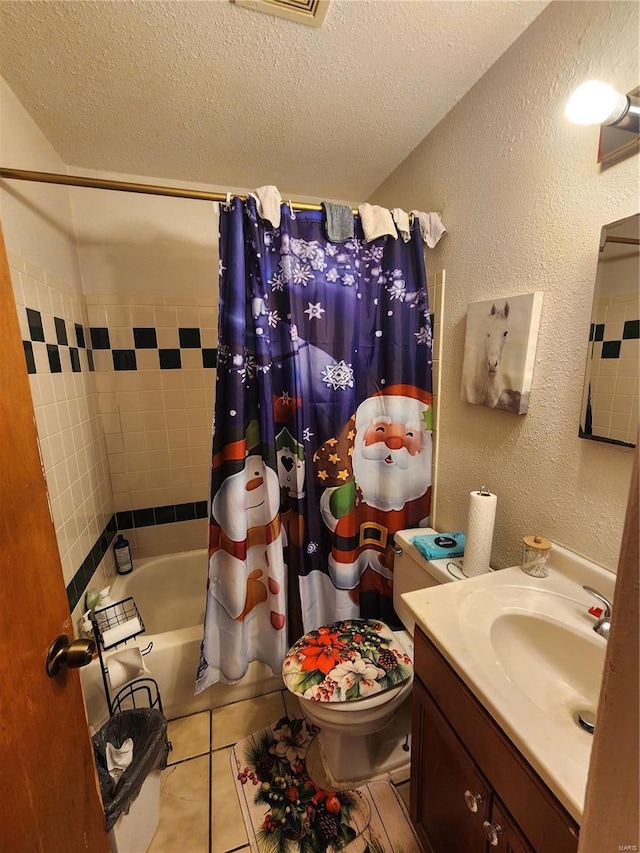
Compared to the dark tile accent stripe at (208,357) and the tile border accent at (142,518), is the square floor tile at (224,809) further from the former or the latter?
the dark tile accent stripe at (208,357)

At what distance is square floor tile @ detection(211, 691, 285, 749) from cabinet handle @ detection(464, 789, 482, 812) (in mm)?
1012

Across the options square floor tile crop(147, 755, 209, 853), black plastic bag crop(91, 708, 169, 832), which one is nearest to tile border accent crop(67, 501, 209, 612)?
black plastic bag crop(91, 708, 169, 832)

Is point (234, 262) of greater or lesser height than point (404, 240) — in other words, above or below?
below

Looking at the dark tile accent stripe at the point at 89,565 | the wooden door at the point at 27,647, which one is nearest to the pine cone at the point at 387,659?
the wooden door at the point at 27,647

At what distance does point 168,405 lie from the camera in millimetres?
2020

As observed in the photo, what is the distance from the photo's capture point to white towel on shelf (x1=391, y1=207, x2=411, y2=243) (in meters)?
1.39

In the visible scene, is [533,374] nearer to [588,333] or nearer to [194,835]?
[588,333]

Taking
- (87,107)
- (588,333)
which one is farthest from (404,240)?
(87,107)

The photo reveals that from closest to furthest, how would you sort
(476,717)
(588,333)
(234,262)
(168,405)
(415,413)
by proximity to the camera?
1. (476,717)
2. (588,333)
3. (234,262)
4. (415,413)
5. (168,405)

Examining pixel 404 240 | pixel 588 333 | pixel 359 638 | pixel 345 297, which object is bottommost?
pixel 359 638

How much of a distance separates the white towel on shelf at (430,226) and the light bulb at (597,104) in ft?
2.10

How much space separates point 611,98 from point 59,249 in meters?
1.91

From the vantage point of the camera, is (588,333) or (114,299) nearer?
(588,333)

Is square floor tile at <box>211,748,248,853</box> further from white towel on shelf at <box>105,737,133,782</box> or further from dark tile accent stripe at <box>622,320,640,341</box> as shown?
dark tile accent stripe at <box>622,320,640,341</box>
